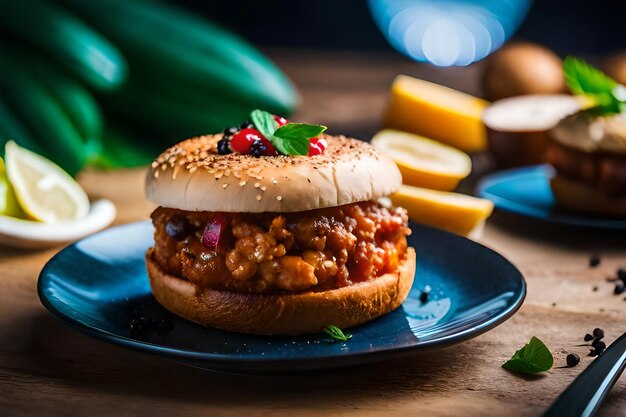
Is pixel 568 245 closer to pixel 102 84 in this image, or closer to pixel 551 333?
pixel 551 333

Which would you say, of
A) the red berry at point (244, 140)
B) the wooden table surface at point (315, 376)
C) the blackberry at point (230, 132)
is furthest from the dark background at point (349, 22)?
the red berry at point (244, 140)

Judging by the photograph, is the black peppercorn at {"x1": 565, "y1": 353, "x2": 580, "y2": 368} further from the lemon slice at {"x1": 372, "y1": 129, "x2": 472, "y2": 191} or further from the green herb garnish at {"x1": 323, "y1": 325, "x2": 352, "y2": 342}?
the lemon slice at {"x1": 372, "y1": 129, "x2": 472, "y2": 191}

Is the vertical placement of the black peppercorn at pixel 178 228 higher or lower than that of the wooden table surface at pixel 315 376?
higher

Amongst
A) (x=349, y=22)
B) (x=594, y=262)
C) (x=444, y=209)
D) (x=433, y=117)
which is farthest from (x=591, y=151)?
(x=349, y=22)

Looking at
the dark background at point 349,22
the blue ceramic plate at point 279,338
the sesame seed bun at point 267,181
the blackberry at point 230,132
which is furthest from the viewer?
the dark background at point 349,22

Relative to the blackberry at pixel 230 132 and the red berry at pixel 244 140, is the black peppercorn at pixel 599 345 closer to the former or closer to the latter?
the red berry at pixel 244 140

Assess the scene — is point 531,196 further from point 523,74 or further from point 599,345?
point 599,345

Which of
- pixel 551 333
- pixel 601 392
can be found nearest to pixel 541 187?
pixel 551 333

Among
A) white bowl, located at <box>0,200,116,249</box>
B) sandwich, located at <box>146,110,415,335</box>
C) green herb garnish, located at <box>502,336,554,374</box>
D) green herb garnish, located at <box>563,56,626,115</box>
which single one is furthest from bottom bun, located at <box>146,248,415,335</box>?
green herb garnish, located at <box>563,56,626,115</box>
